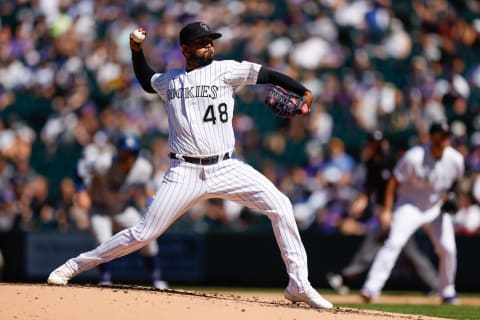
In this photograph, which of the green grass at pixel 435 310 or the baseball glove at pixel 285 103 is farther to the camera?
the green grass at pixel 435 310

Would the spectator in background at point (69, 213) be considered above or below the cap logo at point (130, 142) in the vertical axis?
below

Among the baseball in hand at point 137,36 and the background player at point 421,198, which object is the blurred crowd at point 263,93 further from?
the baseball in hand at point 137,36

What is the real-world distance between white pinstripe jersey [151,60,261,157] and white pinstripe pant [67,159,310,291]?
14cm

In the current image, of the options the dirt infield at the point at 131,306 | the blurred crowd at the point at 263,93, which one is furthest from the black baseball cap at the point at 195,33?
the blurred crowd at the point at 263,93

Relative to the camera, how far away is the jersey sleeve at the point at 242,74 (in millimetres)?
7605

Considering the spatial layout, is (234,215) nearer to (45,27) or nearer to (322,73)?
(322,73)

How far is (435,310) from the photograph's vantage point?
10.4m

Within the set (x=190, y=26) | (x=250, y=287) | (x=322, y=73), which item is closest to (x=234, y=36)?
(x=322, y=73)

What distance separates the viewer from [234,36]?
19.0 meters

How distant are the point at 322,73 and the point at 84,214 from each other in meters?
4.65

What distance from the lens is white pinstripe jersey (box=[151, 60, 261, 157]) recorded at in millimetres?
7539

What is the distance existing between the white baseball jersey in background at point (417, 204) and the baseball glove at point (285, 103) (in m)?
3.82

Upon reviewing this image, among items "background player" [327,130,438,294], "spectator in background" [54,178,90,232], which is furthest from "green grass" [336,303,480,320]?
"spectator in background" [54,178,90,232]

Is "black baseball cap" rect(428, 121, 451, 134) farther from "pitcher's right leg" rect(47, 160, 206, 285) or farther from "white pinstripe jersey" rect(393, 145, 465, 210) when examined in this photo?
"pitcher's right leg" rect(47, 160, 206, 285)
